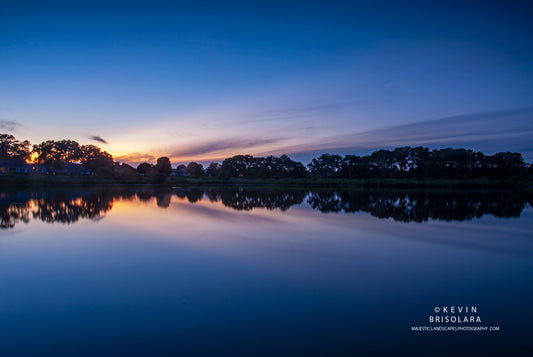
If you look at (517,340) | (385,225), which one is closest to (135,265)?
(517,340)

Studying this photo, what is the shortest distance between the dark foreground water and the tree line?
64092mm

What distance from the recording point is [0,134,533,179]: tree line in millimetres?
72663

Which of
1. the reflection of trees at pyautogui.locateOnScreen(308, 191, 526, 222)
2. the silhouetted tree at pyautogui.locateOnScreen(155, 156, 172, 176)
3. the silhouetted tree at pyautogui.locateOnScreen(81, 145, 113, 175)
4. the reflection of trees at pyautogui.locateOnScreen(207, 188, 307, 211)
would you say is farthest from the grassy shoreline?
the reflection of trees at pyautogui.locateOnScreen(308, 191, 526, 222)

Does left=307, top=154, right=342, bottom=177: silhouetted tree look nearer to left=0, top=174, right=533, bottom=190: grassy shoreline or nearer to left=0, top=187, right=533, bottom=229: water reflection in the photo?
left=0, top=174, right=533, bottom=190: grassy shoreline

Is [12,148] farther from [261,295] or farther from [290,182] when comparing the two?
[261,295]

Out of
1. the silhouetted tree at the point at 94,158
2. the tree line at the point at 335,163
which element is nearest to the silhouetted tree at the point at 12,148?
the tree line at the point at 335,163

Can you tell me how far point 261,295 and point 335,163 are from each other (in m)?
86.2

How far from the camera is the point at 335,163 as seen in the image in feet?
289

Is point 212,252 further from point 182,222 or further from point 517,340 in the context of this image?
point 517,340

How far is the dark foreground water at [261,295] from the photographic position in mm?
3504

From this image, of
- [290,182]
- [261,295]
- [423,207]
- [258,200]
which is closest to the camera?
[261,295]

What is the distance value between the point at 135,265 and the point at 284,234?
5109 millimetres

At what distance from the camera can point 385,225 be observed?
11961 millimetres

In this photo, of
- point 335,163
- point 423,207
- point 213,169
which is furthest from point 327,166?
point 423,207
